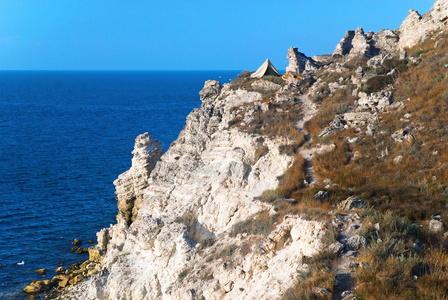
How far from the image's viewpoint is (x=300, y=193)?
921 inches

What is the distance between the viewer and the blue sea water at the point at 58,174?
40.0m

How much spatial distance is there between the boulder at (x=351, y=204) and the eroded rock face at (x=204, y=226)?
207 cm

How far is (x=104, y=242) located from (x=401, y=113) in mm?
26669

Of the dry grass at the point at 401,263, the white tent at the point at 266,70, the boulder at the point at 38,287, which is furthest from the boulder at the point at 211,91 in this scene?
the dry grass at the point at 401,263

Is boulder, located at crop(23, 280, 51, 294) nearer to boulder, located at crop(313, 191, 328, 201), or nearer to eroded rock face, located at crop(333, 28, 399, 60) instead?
boulder, located at crop(313, 191, 328, 201)

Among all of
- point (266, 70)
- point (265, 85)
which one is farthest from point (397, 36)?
point (265, 85)

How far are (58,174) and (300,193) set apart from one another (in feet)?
150

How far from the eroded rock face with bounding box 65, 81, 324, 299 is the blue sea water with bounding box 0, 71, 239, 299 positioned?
6255 millimetres

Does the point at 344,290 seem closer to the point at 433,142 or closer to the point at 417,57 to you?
the point at 433,142

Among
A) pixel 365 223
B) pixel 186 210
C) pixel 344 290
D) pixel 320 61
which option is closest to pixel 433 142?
pixel 365 223

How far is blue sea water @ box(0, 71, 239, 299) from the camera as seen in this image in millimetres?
40000

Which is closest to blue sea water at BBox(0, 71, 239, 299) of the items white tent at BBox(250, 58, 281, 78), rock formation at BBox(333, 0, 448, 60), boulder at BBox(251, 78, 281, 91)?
boulder at BBox(251, 78, 281, 91)

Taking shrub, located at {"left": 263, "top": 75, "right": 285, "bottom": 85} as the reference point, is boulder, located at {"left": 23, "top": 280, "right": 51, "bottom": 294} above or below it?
below

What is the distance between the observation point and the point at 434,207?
1944 centimetres
